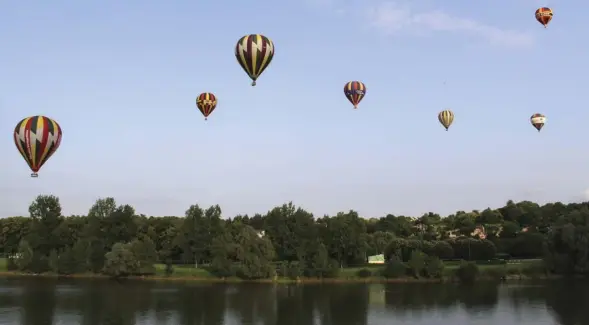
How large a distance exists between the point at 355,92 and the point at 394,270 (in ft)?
82.3

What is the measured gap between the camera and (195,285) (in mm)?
64938

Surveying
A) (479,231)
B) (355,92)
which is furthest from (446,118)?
(479,231)

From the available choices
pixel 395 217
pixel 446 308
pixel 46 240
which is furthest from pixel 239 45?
pixel 395 217

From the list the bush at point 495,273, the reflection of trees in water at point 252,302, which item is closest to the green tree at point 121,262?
the reflection of trees in water at point 252,302

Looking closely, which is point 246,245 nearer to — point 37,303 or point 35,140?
point 37,303

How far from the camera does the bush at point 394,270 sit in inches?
2724

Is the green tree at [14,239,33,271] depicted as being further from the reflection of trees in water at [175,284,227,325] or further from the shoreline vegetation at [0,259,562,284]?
the reflection of trees in water at [175,284,227,325]

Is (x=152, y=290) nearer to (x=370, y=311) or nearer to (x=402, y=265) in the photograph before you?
(x=370, y=311)

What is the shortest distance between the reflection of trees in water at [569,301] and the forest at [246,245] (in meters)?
8.24

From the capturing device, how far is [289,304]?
1975 inches

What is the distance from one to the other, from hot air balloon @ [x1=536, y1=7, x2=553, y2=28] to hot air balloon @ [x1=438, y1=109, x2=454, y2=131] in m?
12.9

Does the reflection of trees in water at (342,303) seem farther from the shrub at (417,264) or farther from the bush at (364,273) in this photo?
the shrub at (417,264)

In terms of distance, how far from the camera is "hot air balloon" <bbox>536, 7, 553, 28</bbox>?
55188 mm

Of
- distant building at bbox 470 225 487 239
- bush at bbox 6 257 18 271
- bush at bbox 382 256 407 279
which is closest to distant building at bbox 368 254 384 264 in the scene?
bush at bbox 382 256 407 279
